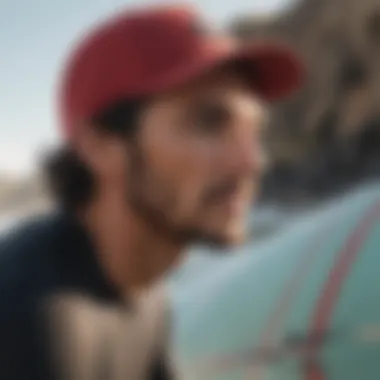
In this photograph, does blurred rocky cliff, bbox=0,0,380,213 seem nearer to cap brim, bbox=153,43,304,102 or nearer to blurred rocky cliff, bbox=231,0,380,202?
blurred rocky cliff, bbox=231,0,380,202

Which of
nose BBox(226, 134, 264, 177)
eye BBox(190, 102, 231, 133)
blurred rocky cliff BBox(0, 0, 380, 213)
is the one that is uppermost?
Result: blurred rocky cliff BBox(0, 0, 380, 213)

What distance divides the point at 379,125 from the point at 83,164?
47.1 inches

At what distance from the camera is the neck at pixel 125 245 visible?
0.49 meters

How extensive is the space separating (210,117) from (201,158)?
0.08 ft

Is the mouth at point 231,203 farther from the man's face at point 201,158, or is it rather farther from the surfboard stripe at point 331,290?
the surfboard stripe at point 331,290

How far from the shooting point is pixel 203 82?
479 millimetres

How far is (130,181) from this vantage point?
50cm

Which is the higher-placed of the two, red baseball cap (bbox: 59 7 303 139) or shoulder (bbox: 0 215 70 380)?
red baseball cap (bbox: 59 7 303 139)

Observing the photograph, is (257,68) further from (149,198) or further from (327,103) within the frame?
(327,103)

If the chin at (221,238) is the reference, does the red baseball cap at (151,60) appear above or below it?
above

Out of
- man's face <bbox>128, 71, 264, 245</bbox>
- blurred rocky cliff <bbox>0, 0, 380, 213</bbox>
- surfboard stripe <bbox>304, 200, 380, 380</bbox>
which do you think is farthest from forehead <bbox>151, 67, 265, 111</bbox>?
blurred rocky cliff <bbox>0, 0, 380, 213</bbox>

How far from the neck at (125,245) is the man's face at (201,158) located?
0.01 meters

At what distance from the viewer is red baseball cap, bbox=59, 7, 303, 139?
18.3 inches

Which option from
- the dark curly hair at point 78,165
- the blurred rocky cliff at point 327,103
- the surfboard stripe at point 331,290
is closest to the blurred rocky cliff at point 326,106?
the blurred rocky cliff at point 327,103
